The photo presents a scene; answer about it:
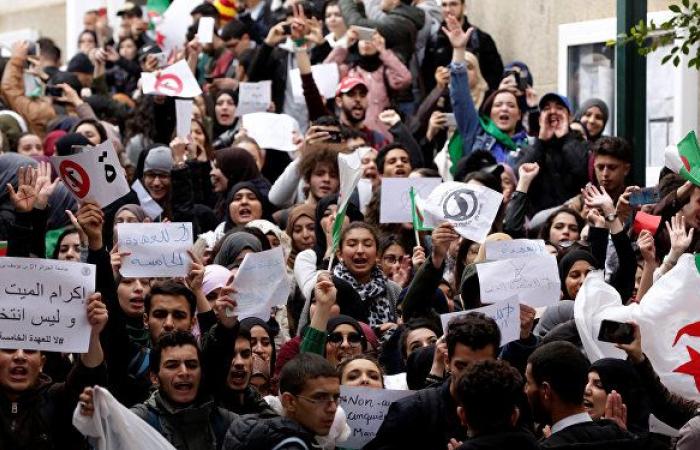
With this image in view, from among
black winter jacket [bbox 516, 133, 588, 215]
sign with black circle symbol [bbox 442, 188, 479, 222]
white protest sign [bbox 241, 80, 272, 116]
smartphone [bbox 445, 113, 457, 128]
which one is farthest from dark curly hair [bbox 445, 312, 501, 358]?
white protest sign [bbox 241, 80, 272, 116]

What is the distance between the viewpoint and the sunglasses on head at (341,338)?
11.3m

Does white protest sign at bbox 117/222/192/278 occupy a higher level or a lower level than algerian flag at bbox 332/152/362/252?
lower

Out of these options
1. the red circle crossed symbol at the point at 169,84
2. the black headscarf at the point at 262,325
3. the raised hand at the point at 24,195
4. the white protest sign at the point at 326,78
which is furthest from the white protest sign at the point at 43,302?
the white protest sign at the point at 326,78

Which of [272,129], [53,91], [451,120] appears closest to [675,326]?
[451,120]

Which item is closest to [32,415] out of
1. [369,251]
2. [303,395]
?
[303,395]

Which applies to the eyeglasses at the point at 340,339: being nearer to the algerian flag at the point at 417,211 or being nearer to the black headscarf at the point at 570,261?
the black headscarf at the point at 570,261

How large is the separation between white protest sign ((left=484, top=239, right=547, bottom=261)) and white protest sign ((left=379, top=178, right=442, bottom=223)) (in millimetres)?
1651

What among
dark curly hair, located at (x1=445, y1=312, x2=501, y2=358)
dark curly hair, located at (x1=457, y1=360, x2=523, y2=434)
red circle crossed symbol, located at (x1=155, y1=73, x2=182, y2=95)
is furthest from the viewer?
red circle crossed symbol, located at (x1=155, y1=73, x2=182, y2=95)

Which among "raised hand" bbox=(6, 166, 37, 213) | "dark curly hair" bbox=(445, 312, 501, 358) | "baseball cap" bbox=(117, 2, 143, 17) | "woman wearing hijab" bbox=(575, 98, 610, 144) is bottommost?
"dark curly hair" bbox=(445, 312, 501, 358)

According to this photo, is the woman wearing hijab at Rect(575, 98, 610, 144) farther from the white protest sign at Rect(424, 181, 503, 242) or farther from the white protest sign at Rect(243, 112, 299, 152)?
the white protest sign at Rect(424, 181, 503, 242)

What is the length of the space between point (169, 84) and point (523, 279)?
6.04 meters

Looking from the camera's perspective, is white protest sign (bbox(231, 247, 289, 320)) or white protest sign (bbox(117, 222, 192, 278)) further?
white protest sign (bbox(117, 222, 192, 278))

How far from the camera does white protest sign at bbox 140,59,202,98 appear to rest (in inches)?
659

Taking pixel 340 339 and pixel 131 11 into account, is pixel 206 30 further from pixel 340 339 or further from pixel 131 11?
pixel 340 339
